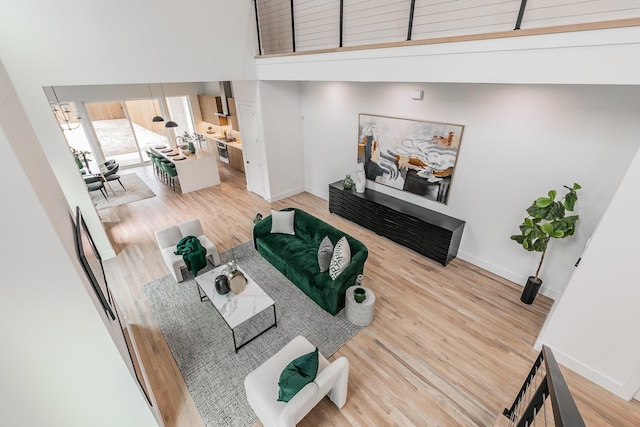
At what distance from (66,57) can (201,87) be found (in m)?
6.43

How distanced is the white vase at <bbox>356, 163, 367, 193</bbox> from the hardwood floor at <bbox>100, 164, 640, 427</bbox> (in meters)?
0.98

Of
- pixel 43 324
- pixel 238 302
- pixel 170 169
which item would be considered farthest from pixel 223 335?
pixel 170 169

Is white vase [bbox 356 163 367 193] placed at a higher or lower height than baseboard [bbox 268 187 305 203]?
higher

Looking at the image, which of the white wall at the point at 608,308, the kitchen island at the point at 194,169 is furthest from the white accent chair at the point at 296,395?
the kitchen island at the point at 194,169

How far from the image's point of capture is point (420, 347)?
3350 mm

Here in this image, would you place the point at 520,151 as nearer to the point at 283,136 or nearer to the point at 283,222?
the point at 283,222

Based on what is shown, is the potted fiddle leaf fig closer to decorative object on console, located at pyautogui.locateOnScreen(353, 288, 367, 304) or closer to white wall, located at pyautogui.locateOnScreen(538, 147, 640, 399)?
white wall, located at pyautogui.locateOnScreen(538, 147, 640, 399)

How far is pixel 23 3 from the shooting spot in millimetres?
3445

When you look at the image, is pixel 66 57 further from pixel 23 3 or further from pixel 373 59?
pixel 373 59

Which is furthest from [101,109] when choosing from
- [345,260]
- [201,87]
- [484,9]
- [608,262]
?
[608,262]

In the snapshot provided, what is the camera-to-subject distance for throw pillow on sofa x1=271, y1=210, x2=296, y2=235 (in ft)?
15.8

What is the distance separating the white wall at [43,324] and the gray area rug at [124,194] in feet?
21.1

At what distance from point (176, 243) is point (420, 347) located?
4033mm

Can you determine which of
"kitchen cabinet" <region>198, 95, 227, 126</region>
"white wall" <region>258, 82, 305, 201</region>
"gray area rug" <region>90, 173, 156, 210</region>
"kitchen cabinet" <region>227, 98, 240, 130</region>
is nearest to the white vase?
"white wall" <region>258, 82, 305, 201</region>
